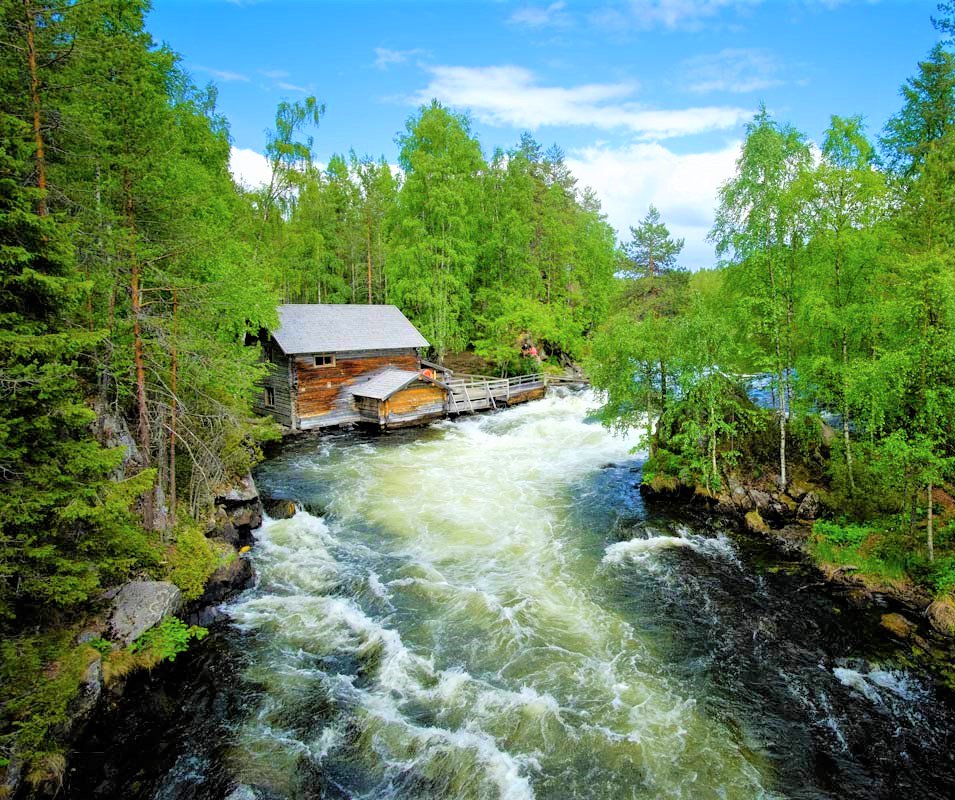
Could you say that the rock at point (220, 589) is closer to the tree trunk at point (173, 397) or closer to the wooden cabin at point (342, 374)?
the tree trunk at point (173, 397)

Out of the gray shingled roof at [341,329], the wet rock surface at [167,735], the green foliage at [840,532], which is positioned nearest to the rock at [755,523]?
the green foliage at [840,532]

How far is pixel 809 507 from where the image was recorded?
15.1 m

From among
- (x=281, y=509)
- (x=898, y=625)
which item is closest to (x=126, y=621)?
(x=281, y=509)

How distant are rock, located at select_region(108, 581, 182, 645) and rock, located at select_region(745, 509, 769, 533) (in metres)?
14.4

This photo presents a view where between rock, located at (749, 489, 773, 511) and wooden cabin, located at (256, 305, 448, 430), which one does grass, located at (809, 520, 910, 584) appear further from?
wooden cabin, located at (256, 305, 448, 430)

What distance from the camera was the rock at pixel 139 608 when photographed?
30.0 ft

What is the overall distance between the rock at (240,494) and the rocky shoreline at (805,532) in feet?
41.9

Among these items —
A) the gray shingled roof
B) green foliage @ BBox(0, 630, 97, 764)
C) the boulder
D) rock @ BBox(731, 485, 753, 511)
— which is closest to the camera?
green foliage @ BBox(0, 630, 97, 764)

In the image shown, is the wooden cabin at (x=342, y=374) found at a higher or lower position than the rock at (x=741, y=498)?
higher

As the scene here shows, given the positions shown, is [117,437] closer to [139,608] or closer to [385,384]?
[139,608]

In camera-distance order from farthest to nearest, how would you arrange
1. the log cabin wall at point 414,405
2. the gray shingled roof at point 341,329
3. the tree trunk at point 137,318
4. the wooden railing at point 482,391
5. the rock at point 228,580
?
the wooden railing at point 482,391 → the log cabin wall at point 414,405 → the gray shingled roof at point 341,329 → the rock at point 228,580 → the tree trunk at point 137,318

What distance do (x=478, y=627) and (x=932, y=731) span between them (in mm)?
7580

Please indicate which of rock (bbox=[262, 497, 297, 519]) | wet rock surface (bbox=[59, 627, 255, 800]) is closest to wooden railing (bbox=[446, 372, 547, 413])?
rock (bbox=[262, 497, 297, 519])

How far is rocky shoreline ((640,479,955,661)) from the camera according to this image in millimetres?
10469
